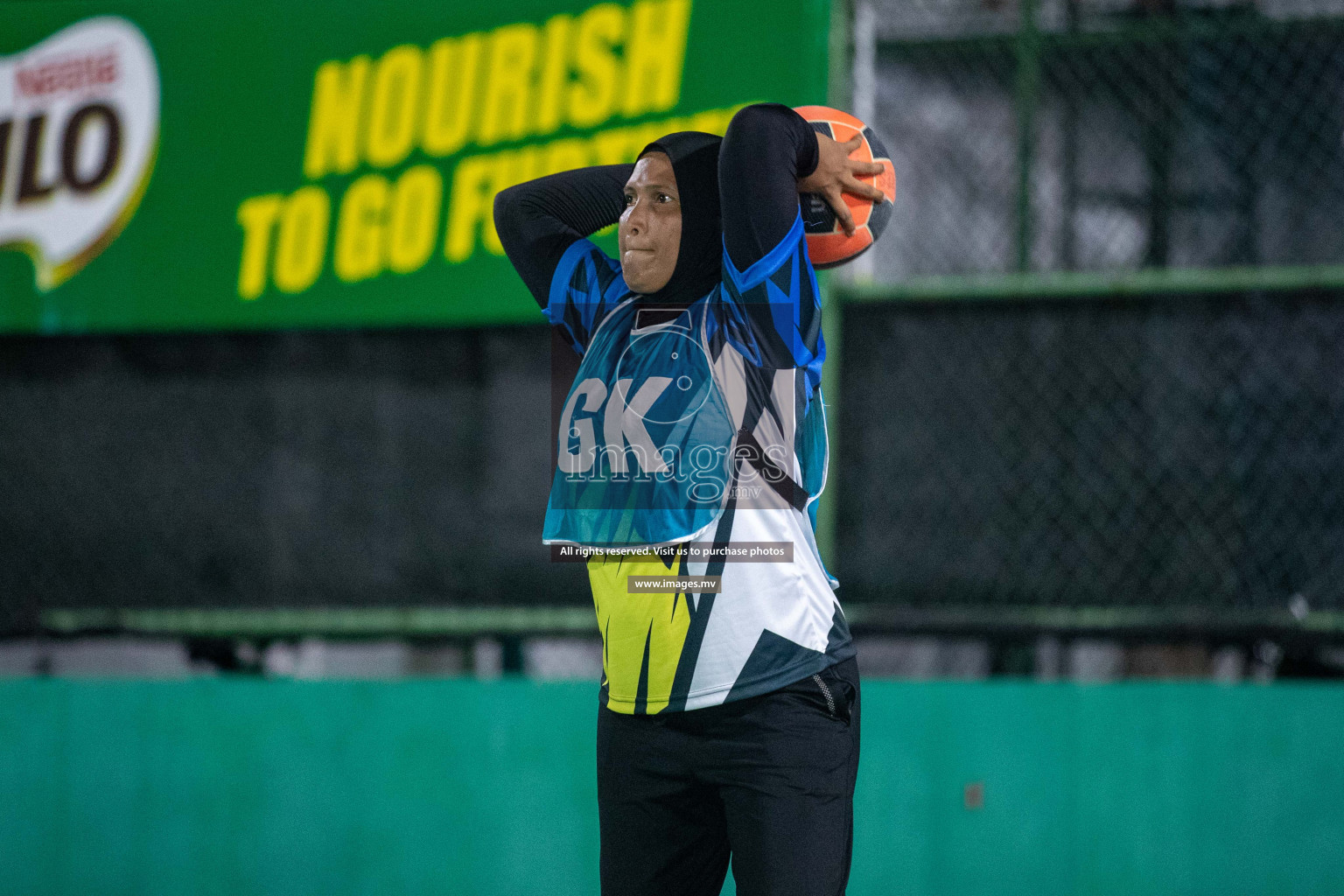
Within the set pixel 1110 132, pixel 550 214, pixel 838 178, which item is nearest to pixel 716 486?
pixel 838 178

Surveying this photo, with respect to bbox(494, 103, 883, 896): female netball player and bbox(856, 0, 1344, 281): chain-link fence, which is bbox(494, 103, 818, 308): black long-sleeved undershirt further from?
bbox(856, 0, 1344, 281): chain-link fence

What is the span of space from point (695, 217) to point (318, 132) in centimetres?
209

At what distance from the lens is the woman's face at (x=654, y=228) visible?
6.75 ft

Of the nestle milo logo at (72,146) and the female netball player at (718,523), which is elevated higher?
the nestle milo logo at (72,146)

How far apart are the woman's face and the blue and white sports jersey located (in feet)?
0.29

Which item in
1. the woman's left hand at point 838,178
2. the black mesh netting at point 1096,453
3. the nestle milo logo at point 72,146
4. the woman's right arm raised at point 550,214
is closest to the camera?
the woman's left hand at point 838,178

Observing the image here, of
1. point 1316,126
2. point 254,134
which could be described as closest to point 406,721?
point 254,134

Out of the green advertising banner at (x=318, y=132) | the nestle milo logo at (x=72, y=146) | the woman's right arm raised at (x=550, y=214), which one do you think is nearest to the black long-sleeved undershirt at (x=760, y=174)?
the woman's right arm raised at (x=550, y=214)

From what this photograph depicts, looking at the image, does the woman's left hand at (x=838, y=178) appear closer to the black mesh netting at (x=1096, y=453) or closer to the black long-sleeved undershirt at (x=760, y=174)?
the black long-sleeved undershirt at (x=760, y=174)

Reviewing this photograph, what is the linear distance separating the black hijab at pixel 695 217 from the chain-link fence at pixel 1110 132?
1644 millimetres

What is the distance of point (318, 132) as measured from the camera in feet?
11.9

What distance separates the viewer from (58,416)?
3795 millimetres

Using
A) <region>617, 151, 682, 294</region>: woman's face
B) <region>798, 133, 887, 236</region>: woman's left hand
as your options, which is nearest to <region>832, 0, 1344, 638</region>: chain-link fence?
<region>798, 133, 887, 236</region>: woman's left hand

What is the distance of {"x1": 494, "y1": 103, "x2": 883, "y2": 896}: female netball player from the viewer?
1899 mm
